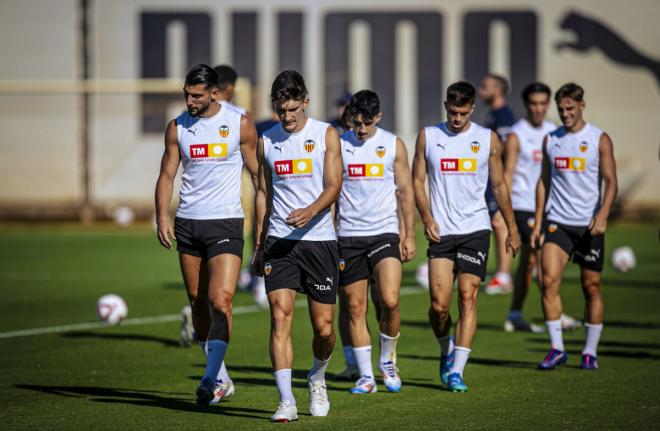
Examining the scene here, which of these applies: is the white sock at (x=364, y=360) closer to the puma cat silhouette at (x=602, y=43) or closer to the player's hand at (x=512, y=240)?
the player's hand at (x=512, y=240)

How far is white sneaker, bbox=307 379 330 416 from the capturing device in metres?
8.14

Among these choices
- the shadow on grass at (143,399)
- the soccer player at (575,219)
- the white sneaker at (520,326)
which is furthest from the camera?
the white sneaker at (520,326)

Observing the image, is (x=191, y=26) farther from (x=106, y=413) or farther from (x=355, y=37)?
(x=106, y=413)

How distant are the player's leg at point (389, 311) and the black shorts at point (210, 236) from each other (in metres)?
1.22

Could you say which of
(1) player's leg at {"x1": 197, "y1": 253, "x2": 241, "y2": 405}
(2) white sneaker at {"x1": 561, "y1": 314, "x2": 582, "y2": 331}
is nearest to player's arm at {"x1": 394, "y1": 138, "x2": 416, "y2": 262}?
(1) player's leg at {"x1": 197, "y1": 253, "x2": 241, "y2": 405}

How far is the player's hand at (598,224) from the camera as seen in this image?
1016 cm

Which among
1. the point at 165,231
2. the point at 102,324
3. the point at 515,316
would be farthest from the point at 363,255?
the point at 102,324

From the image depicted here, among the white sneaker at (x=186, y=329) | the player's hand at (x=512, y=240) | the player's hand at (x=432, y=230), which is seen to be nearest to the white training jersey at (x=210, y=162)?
the player's hand at (x=432, y=230)

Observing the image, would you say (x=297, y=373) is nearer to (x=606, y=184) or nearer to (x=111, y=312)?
(x=606, y=184)

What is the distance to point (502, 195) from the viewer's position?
9.37 metres

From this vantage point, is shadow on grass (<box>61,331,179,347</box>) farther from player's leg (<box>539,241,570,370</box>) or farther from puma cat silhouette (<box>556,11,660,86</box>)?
puma cat silhouette (<box>556,11,660,86</box>)

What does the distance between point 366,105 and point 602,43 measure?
75.9 ft

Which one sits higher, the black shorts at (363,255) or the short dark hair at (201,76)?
the short dark hair at (201,76)

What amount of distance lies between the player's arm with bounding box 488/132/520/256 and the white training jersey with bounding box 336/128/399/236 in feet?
2.61
